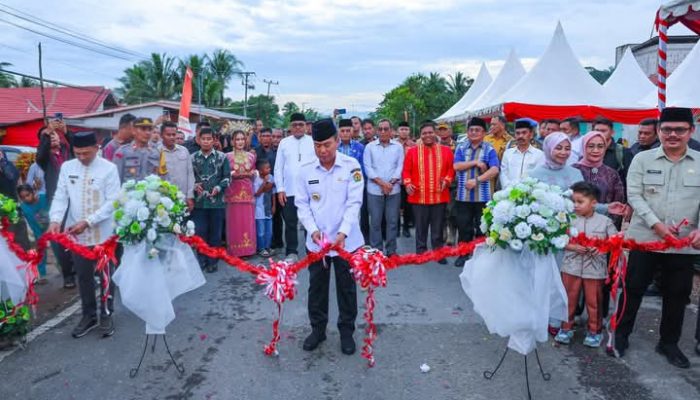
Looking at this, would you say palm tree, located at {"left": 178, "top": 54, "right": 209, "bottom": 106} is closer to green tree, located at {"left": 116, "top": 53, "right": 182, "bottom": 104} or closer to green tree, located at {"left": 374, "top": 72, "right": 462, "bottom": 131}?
green tree, located at {"left": 116, "top": 53, "right": 182, "bottom": 104}

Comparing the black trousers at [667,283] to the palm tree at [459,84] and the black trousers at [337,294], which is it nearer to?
the black trousers at [337,294]

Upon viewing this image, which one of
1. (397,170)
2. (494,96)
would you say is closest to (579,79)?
(494,96)

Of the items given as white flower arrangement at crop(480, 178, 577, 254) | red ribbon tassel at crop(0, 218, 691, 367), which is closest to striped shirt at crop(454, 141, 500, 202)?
red ribbon tassel at crop(0, 218, 691, 367)

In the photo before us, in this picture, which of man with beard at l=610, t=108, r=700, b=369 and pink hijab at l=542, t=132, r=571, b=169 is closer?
man with beard at l=610, t=108, r=700, b=369

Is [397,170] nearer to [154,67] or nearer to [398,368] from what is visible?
[398,368]

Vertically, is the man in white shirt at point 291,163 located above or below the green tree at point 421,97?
below

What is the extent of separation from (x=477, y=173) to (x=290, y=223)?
9.14 ft

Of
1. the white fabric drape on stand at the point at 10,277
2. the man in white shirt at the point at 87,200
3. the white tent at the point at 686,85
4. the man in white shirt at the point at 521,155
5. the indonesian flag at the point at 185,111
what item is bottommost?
the white fabric drape on stand at the point at 10,277

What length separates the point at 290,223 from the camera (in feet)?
24.5

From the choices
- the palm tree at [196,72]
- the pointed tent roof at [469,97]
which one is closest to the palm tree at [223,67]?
the palm tree at [196,72]

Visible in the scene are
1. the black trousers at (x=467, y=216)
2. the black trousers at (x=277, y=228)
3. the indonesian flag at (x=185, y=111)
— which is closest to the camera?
the black trousers at (x=467, y=216)

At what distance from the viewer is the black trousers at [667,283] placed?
162 inches

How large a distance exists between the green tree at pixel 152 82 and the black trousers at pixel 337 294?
142ft

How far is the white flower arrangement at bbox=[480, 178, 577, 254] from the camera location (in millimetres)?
3480
